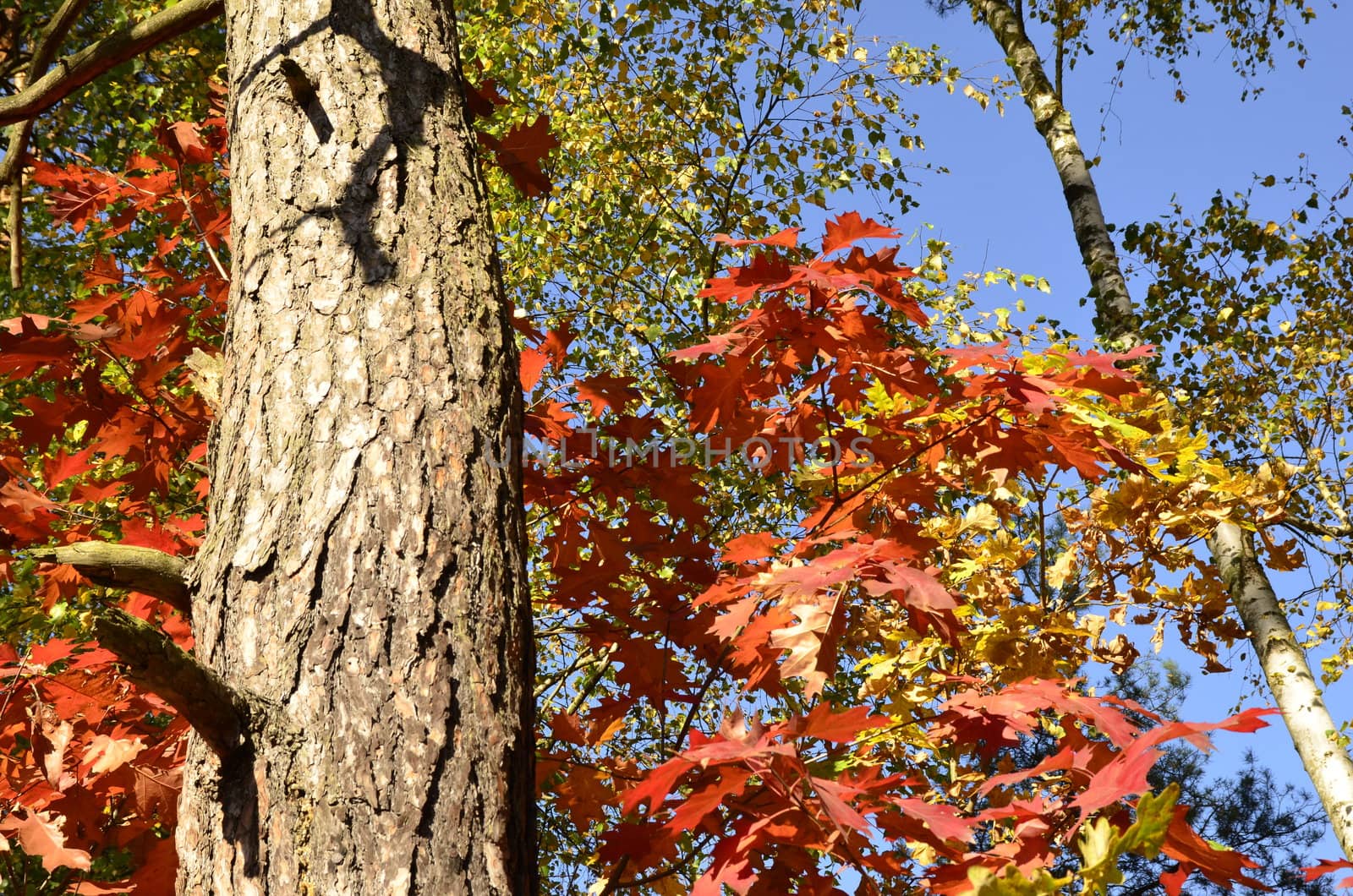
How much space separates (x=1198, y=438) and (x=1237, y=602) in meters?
2.45

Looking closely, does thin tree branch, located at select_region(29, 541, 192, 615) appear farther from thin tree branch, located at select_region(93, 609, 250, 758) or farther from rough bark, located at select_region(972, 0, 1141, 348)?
rough bark, located at select_region(972, 0, 1141, 348)

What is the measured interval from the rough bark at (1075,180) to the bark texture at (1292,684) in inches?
60.0

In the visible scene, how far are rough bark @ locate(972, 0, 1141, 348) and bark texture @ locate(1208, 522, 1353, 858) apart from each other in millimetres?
1523

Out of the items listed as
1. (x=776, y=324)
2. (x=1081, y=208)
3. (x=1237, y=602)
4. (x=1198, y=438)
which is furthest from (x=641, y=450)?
(x=1081, y=208)

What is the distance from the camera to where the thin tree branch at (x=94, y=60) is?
2473mm

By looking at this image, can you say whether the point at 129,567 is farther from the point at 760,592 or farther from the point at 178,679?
the point at 760,592

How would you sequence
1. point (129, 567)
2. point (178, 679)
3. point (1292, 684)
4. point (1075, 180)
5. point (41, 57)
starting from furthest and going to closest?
1. point (1075, 180)
2. point (1292, 684)
3. point (41, 57)
4. point (129, 567)
5. point (178, 679)

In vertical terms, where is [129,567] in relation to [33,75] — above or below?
below

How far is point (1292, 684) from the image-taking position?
484 centimetres

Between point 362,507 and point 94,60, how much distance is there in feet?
5.56

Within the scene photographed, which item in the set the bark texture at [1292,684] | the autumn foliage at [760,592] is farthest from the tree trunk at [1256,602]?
the autumn foliage at [760,592]

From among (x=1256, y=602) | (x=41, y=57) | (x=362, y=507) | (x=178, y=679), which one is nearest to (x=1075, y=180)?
(x=1256, y=602)

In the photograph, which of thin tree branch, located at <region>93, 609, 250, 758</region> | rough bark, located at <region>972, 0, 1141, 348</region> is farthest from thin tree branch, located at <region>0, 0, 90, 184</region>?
rough bark, located at <region>972, 0, 1141, 348</region>

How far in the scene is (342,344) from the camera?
1816 mm
